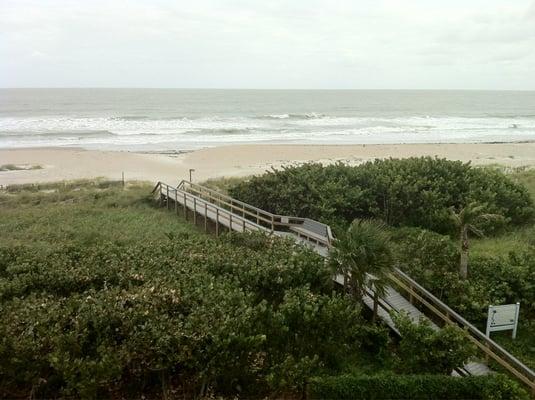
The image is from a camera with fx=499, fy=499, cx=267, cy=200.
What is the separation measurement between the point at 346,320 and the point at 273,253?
2.83 m

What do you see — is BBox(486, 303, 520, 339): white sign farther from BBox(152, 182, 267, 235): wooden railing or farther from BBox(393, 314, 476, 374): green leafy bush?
BBox(152, 182, 267, 235): wooden railing

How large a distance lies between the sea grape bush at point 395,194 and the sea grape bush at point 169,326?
7309 mm

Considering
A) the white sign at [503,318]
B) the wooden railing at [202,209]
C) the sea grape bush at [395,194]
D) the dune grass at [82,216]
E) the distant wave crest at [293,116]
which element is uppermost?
the distant wave crest at [293,116]

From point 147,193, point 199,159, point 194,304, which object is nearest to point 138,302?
point 194,304

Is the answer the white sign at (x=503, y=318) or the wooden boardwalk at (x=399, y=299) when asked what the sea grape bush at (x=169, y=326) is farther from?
the white sign at (x=503, y=318)

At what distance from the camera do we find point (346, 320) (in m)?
8.77

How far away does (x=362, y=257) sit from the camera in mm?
9852

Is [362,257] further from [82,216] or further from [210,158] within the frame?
[210,158]

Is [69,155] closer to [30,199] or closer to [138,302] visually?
[30,199]

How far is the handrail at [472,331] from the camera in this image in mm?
8547

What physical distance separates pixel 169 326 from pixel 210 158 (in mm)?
33548

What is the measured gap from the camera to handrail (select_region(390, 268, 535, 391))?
28.0 feet

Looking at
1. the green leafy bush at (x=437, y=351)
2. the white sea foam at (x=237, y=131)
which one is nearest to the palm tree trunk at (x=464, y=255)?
the green leafy bush at (x=437, y=351)

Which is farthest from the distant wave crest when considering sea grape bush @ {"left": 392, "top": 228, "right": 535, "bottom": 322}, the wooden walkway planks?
sea grape bush @ {"left": 392, "top": 228, "right": 535, "bottom": 322}
